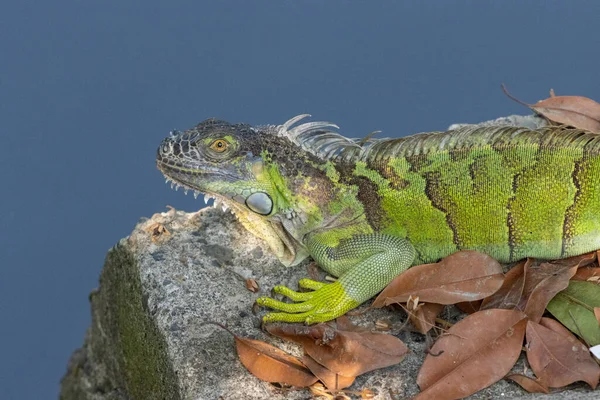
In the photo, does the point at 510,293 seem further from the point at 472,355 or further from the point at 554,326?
the point at 472,355

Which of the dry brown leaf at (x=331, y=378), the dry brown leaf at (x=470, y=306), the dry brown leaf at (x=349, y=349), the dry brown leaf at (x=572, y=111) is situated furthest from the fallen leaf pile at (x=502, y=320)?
the dry brown leaf at (x=572, y=111)

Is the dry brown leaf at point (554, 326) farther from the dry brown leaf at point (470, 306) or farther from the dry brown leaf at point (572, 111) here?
the dry brown leaf at point (572, 111)

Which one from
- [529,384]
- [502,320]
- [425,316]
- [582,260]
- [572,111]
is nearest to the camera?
[529,384]

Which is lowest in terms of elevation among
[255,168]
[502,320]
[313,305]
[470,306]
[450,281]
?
[502,320]

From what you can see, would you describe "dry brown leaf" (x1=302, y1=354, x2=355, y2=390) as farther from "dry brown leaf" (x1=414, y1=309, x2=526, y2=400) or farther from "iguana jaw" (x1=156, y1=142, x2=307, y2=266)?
"iguana jaw" (x1=156, y1=142, x2=307, y2=266)

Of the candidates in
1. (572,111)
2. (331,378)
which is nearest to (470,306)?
(331,378)

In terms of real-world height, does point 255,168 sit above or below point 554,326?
above

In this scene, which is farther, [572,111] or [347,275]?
[572,111]

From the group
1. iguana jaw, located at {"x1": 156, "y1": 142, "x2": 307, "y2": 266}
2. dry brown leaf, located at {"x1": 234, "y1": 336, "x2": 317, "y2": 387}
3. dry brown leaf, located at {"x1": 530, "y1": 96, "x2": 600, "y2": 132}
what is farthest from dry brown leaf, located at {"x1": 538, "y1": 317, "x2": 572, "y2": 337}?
dry brown leaf, located at {"x1": 530, "y1": 96, "x2": 600, "y2": 132}
